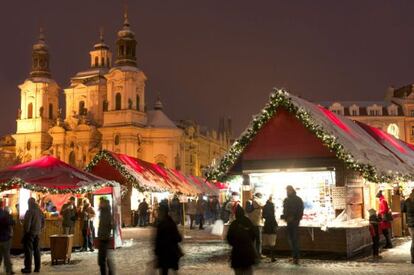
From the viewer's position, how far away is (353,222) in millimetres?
16844

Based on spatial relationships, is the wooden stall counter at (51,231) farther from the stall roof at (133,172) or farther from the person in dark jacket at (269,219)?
the stall roof at (133,172)

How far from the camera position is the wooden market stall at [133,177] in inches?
1268

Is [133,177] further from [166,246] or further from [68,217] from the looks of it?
[166,246]

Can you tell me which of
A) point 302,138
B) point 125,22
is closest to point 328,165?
point 302,138

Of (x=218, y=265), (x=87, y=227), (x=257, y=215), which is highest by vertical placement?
(x=257, y=215)

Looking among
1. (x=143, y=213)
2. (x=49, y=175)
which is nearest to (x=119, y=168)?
(x=143, y=213)

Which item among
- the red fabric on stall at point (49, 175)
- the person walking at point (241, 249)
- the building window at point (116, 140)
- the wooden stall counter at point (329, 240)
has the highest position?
the building window at point (116, 140)

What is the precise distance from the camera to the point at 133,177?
32.2m

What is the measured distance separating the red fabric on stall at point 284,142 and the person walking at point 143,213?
16134 mm

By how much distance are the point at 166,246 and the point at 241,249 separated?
130 centimetres

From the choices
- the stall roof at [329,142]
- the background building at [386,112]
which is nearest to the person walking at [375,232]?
the stall roof at [329,142]

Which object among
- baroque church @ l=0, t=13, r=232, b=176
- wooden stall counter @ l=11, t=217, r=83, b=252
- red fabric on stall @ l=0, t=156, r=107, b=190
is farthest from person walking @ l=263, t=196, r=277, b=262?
baroque church @ l=0, t=13, r=232, b=176

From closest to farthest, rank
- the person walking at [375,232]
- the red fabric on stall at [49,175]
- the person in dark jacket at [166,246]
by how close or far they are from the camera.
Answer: the person in dark jacket at [166,246], the person walking at [375,232], the red fabric on stall at [49,175]

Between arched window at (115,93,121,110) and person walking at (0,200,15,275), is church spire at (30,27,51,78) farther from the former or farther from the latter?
person walking at (0,200,15,275)
